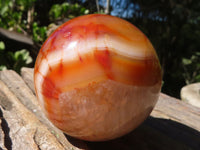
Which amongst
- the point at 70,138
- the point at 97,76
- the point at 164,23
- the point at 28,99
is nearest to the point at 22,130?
the point at 70,138

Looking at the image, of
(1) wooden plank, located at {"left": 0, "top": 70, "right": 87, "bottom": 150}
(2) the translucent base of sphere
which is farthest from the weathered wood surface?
(2) the translucent base of sphere

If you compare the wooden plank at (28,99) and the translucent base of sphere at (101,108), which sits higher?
the translucent base of sphere at (101,108)

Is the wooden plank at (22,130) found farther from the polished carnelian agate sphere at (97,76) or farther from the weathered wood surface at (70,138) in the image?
the polished carnelian agate sphere at (97,76)

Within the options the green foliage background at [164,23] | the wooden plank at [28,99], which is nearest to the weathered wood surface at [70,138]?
the wooden plank at [28,99]

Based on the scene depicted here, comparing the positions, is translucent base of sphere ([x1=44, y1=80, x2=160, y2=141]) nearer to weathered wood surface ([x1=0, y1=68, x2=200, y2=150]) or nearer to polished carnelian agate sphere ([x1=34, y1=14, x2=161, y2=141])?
polished carnelian agate sphere ([x1=34, y1=14, x2=161, y2=141])

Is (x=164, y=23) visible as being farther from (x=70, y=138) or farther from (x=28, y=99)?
(x=70, y=138)

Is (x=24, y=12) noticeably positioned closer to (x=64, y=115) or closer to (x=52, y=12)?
(x=52, y=12)

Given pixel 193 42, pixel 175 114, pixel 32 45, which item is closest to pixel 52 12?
pixel 32 45
